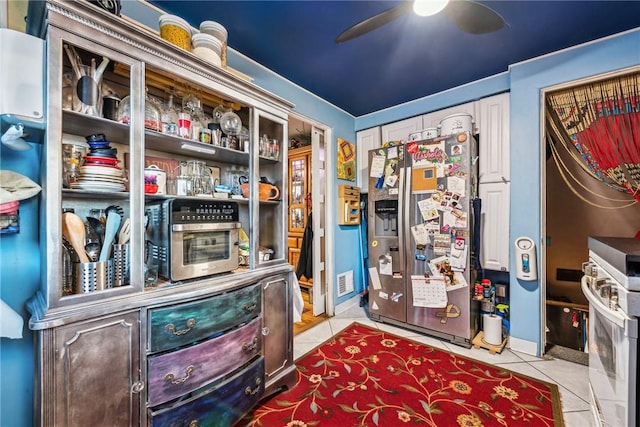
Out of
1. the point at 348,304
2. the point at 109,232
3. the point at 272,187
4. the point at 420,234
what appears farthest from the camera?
the point at 348,304

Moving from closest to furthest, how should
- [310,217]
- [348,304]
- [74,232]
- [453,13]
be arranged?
[74,232] → [453,13] → [348,304] → [310,217]

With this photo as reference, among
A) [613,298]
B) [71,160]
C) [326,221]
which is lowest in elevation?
[613,298]

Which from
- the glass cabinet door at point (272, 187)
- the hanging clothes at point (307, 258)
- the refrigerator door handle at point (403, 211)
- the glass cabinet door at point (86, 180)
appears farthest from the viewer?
the hanging clothes at point (307, 258)

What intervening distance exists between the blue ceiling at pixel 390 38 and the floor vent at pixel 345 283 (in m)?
2.25

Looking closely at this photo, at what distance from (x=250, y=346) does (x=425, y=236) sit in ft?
6.14

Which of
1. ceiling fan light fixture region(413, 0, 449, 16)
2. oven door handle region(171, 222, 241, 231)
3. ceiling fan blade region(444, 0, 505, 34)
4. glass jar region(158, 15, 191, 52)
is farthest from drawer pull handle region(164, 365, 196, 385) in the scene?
ceiling fan blade region(444, 0, 505, 34)

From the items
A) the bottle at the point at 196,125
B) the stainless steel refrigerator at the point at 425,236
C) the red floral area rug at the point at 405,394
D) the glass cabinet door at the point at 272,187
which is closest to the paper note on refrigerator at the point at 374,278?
the stainless steel refrigerator at the point at 425,236

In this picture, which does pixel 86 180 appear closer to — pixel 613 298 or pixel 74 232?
pixel 74 232

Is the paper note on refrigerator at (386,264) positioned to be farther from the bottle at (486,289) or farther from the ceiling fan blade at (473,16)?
the ceiling fan blade at (473,16)

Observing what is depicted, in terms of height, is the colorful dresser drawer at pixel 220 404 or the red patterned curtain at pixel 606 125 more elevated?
the red patterned curtain at pixel 606 125

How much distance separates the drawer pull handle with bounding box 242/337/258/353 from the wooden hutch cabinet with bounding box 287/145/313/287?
7.56 ft

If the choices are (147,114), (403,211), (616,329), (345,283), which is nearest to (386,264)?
(403,211)

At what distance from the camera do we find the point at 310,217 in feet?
11.3

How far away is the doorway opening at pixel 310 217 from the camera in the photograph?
10.1 feet
